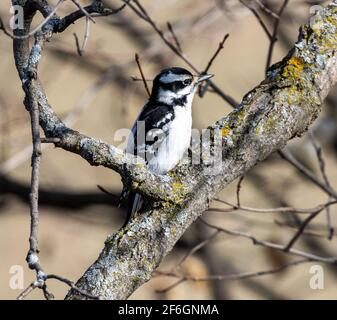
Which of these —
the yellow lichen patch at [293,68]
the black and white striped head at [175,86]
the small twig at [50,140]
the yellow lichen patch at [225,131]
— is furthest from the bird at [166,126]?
the small twig at [50,140]

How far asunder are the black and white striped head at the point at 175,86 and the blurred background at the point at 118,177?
68cm

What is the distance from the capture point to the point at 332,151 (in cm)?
716

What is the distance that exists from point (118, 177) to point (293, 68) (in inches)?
277

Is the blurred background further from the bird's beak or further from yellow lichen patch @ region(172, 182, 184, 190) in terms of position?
yellow lichen patch @ region(172, 182, 184, 190)

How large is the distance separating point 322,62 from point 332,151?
13.7ft

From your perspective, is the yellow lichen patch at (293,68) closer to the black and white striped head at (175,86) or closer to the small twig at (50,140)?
the small twig at (50,140)

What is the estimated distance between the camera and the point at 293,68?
312 cm

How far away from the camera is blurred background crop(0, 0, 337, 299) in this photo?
6.59 metres

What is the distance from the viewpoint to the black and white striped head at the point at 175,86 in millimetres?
5098

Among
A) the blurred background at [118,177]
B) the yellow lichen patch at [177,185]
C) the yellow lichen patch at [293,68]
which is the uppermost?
the blurred background at [118,177]

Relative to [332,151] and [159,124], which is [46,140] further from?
[332,151]

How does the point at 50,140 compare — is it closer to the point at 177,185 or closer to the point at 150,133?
the point at 177,185

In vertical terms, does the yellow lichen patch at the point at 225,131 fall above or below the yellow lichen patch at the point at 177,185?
above

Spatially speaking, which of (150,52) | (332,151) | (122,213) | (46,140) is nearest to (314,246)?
(332,151)
